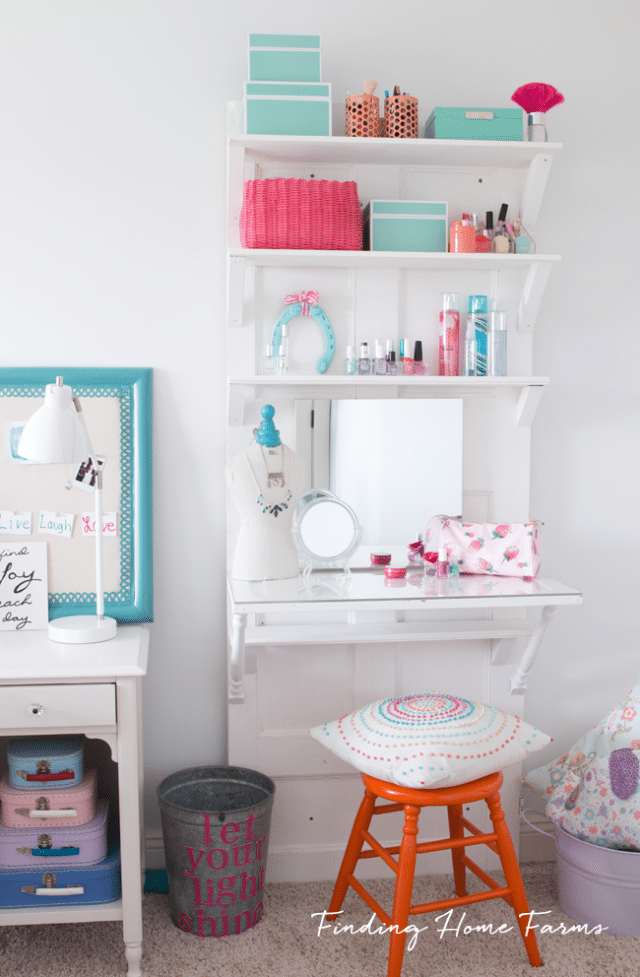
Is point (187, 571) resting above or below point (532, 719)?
above

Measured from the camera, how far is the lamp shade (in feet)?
6.09

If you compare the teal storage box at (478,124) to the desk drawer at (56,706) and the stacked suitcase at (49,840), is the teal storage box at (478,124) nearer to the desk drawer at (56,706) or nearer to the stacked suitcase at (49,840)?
the desk drawer at (56,706)

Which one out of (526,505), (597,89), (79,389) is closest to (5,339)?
(79,389)

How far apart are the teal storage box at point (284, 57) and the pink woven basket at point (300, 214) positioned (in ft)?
0.87

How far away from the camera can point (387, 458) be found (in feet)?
7.25

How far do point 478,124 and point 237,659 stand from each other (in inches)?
60.1

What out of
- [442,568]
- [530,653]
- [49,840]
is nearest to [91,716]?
[49,840]

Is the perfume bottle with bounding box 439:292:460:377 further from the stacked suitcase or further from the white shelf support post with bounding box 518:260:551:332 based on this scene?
the stacked suitcase

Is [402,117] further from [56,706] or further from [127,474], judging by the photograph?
[56,706]

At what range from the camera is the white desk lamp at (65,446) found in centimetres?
186

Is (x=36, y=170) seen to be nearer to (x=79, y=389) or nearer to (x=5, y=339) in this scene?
(x=5, y=339)

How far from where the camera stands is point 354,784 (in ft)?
7.57

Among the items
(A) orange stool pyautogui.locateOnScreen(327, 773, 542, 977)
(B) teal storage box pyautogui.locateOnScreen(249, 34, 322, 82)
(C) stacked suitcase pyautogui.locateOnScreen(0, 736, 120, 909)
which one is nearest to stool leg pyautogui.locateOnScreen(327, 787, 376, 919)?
(A) orange stool pyautogui.locateOnScreen(327, 773, 542, 977)

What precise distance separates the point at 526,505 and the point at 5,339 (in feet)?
4.95
